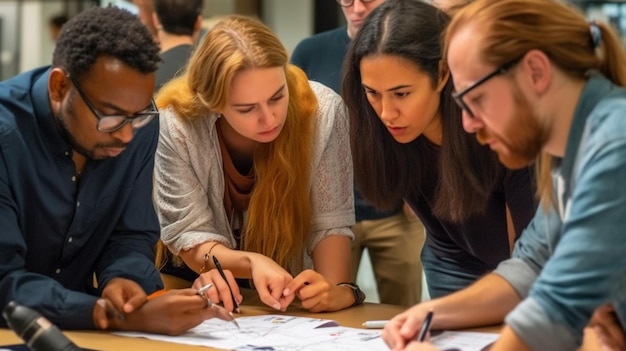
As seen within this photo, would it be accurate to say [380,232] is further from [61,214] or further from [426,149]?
[61,214]

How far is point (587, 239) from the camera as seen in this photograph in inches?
59.7

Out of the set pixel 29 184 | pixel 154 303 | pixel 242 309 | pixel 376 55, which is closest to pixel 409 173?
pixel 376 55

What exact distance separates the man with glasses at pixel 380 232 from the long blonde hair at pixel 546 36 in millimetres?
1852

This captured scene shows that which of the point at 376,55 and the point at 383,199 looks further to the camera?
the point at 383,199

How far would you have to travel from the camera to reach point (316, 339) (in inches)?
85.5

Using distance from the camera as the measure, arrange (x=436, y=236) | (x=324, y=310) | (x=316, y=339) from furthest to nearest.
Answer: (x=436, y=236) → (x=324, y=310) → (x=316, y=339)

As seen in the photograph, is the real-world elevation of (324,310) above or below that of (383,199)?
below

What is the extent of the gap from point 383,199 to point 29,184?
2.91 feet

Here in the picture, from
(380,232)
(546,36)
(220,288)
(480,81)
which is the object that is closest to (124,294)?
(220,288)

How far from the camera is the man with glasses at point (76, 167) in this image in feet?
7.17

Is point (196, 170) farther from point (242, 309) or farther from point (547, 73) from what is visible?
point (547, 73)

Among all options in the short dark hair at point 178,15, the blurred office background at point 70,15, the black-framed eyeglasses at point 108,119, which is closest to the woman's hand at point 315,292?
the black-framed eyeglasses at point 108,119

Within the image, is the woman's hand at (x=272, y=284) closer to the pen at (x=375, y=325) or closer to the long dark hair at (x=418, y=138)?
the pen at (x=375, y=325)

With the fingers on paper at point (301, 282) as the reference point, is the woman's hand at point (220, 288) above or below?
below
